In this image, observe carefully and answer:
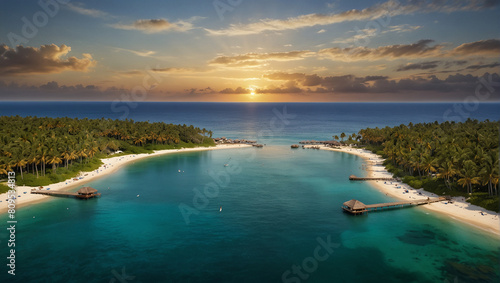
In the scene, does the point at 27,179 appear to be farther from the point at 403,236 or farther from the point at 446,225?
the point at 446,225

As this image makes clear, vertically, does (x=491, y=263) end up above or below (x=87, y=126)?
below

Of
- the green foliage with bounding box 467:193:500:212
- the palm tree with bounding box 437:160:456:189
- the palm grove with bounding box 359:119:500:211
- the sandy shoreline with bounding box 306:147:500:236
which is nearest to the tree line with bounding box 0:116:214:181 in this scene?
the sandy shoreline with bounding box 306:147:500:236

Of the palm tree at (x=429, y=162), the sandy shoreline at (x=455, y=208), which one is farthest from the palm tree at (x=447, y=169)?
the palm tree at (x=429, y=162)

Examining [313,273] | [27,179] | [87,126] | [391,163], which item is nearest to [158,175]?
[27,179]

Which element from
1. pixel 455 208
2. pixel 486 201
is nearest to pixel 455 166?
pixel 486 201

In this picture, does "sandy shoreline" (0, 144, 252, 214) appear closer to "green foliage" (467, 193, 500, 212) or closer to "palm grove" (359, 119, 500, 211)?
"palm grove" (359, 119, 500, 211)
